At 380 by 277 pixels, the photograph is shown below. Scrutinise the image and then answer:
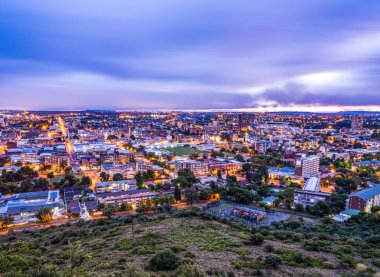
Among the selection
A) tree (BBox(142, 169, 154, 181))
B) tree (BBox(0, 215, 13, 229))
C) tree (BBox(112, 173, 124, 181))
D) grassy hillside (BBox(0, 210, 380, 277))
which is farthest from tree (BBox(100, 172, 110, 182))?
grassy hillside (BBox(0, 210, 380, 277))

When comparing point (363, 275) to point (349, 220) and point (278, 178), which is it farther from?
point (278, 178)

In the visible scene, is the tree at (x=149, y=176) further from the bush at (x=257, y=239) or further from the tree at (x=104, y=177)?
the bush at (x=257, y=239)

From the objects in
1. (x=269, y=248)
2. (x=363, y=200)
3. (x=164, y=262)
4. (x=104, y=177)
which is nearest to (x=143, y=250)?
(x=164, y=262)

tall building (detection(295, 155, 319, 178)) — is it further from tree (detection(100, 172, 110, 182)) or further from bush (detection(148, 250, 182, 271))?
bush (detection(148, 250, 182, 271))

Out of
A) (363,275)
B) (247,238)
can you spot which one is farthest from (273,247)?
(363,275)

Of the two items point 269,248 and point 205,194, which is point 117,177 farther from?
point 269,248
